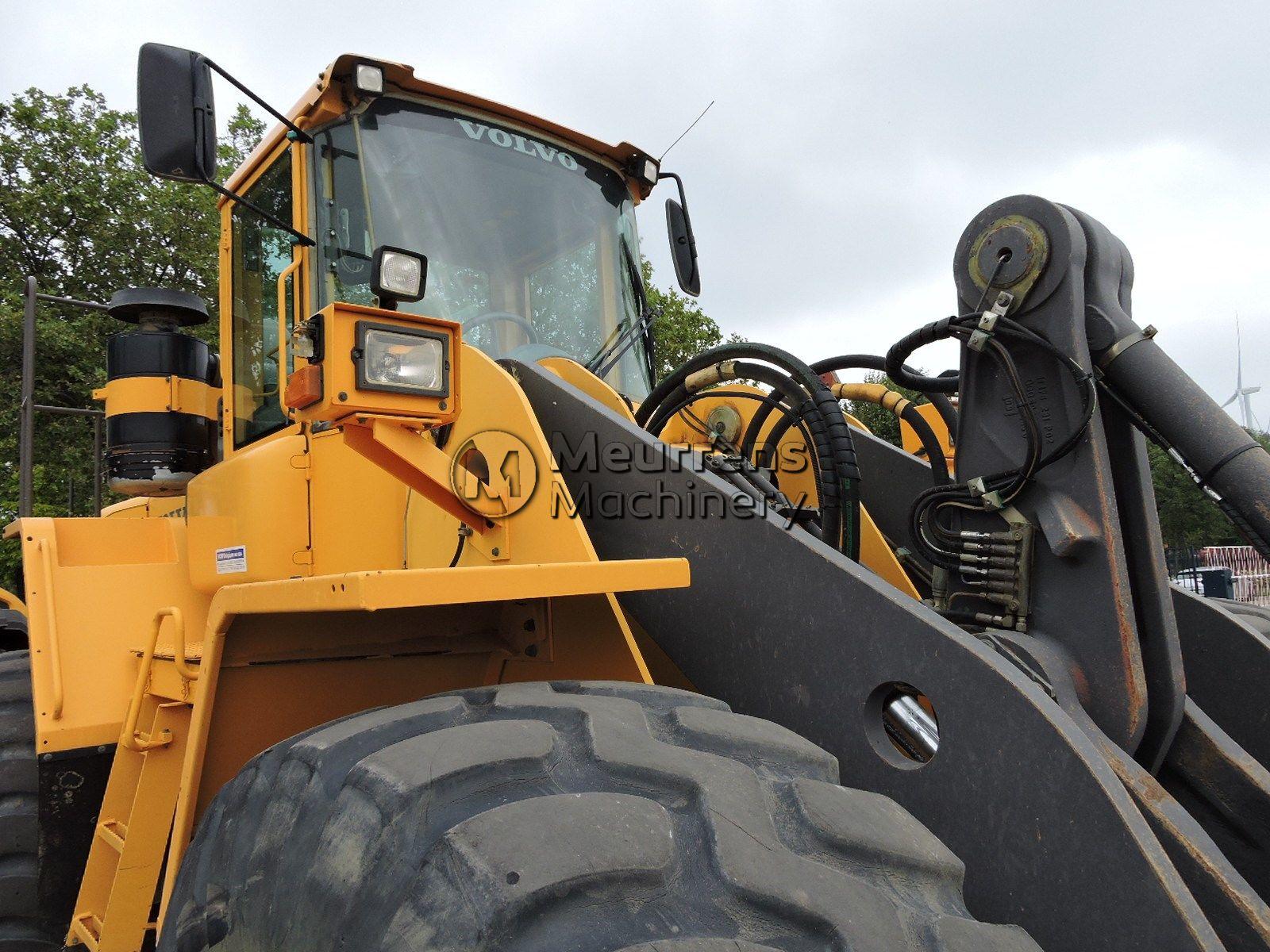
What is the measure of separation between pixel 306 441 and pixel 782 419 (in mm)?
1421

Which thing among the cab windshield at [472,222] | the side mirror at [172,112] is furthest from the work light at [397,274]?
the side mirror at [172,112]

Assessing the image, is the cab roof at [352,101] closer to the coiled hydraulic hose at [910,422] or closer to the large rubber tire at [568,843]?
the coiled hydraulic hose at [910,422]

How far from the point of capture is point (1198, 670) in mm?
2510

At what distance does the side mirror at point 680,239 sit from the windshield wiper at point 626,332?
0.60 meters

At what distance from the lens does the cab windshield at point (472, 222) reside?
9.14ft

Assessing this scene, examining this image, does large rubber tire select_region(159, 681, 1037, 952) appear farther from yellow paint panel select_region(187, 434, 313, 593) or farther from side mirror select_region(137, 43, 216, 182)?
side mirror select_region(137, 43, 216, 182)

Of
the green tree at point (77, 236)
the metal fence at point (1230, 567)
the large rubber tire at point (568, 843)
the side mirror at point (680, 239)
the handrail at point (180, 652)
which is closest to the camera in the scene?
the large rubber tire at point (568, 843)

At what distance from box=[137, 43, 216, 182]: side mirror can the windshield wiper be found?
1360mm

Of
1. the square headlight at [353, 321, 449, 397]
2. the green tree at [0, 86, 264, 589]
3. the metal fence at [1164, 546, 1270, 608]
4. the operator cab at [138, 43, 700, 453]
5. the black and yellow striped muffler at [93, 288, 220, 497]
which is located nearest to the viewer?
the square headlight at [353, 321, 449, 397]

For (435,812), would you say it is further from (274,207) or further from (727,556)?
(274,207)

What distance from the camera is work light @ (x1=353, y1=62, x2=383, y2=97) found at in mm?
2758

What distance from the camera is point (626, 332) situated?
11.6ft

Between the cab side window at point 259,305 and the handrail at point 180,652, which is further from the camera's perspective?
the cab side window at point 259,305

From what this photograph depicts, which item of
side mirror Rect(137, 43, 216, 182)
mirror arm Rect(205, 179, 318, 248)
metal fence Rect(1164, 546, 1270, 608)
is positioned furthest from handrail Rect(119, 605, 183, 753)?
metal fence Rect(1164, 546, 1270, 608)
